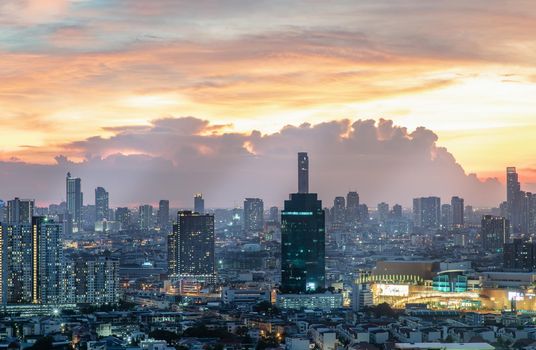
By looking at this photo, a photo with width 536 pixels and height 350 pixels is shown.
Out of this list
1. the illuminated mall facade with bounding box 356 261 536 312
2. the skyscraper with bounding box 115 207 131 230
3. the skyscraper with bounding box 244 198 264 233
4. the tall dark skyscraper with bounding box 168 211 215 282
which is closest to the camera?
the illuminated mall facade with bounding box 356 261 536 312

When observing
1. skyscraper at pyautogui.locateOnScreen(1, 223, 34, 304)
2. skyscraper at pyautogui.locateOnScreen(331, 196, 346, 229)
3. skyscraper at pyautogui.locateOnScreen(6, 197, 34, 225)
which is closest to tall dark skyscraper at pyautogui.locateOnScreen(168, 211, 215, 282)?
skyscraper at pyautogui.locateOnScreen(6, 197, 34, 225)

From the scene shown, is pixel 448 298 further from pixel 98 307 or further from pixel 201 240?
pixel 201 240

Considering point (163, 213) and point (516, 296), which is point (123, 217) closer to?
point (163, 213)

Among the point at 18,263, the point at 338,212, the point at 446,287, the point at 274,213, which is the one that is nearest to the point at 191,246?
the point at 18,263

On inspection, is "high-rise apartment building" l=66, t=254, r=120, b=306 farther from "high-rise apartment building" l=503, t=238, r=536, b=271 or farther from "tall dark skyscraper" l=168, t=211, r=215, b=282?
"high-rise apartment building" l=503, t=238, r=536, b=271

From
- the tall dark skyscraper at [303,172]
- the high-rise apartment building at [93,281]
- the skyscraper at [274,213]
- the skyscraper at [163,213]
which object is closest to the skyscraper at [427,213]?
the skyscraper at [274,213]
